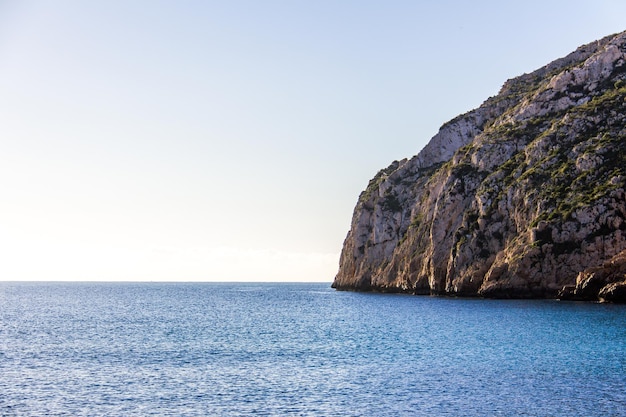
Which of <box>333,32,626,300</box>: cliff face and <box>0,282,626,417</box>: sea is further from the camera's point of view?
<box>333,32,626,300</box>: cliff face

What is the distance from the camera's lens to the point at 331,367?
51.5 m

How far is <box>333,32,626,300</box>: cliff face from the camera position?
105875 mm

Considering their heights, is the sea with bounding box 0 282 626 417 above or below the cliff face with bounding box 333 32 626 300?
below

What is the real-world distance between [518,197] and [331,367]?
79.1m

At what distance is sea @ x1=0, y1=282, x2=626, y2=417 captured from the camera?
125ft

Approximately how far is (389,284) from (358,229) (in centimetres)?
2549

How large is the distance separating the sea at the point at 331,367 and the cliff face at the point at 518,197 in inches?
699

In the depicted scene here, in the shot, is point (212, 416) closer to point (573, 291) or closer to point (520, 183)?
point (573, 291)

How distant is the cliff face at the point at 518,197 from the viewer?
106 metres

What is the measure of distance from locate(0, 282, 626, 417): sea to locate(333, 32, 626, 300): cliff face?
1777 centimetres

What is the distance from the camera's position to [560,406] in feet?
121

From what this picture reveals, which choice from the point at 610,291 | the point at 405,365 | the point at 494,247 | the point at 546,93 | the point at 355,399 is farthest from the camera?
the point at 546,93

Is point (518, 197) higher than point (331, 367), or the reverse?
point (518, 197)

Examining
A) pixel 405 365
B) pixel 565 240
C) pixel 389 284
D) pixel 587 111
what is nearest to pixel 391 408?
pixel 405 365
